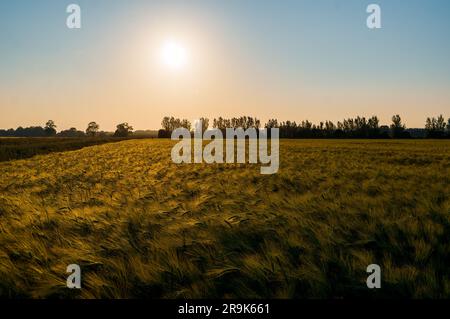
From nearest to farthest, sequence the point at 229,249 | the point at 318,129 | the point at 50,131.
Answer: the point at 229,249 < the point at 318,129 < the point at 50,131

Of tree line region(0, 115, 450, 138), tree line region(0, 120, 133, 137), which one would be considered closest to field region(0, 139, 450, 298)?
tree line region(0, 115, 450, 138)

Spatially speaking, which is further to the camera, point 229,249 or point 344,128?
point 344,128

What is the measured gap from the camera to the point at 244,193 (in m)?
7.04

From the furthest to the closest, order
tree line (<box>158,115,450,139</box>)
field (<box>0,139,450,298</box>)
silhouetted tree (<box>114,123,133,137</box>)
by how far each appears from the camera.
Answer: silhouetted tree (<box>114,123,133,137</box>), tree line (<box>158,115,450,139</box>), field (<box>0,139,450,298</box>)

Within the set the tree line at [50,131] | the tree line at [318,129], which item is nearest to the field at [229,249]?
the tree line at [318,129]

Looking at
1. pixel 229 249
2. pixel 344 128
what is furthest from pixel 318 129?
pixel 229 249

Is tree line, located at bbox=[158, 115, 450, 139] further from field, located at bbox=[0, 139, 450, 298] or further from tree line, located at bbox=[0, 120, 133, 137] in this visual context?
field, located at bbox=[0, 139, 450, 298]

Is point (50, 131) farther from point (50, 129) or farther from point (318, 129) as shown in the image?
point (318, 129)

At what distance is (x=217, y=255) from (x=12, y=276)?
174 centimetres

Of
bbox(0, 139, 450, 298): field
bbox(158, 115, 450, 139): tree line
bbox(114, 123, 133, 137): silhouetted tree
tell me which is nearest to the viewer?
bbox(0, 139, 450, 298): field

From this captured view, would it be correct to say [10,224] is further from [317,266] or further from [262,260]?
[317,266]
